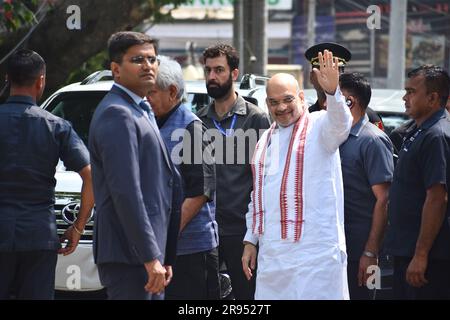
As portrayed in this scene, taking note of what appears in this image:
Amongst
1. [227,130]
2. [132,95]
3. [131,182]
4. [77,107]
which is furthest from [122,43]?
[77,107]

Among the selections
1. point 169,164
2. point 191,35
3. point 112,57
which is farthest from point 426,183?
point 191,35

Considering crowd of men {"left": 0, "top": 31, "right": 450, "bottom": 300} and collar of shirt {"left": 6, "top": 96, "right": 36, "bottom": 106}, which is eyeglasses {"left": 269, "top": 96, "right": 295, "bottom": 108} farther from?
collar of shirt {"left": 6, "top": 96, "right": 36, "bottom": 106}

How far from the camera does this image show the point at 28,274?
5.66 meters

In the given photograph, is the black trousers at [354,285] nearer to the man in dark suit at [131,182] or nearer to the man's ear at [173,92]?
the man's ear at [173,92]

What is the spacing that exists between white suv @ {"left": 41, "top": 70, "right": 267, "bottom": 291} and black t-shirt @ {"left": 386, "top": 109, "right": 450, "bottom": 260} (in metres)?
2.34

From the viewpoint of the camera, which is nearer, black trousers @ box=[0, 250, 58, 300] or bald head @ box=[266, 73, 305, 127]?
Answer: bald head @ box=[266, 73, 305, 127]

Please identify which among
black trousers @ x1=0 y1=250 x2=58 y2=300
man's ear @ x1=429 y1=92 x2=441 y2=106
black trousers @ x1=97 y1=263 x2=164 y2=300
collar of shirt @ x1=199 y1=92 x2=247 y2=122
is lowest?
black trousers @ x1=0 y1=250 x2=58 y2=300

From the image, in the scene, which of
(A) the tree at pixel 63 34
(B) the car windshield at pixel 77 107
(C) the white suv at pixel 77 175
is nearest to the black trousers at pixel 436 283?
(C) the white suv at pixel 77 175

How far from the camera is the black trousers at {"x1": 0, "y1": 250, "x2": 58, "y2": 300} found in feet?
18.5

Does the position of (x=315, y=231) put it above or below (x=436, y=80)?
below

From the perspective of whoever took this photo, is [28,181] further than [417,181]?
No

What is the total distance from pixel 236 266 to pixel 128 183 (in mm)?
2223

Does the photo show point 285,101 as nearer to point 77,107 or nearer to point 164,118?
point 164,118

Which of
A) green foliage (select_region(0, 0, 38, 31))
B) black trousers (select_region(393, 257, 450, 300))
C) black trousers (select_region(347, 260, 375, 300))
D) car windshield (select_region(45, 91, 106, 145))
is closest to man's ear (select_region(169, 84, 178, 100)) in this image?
black trousers (select_region(347, 260, 375, 300))
